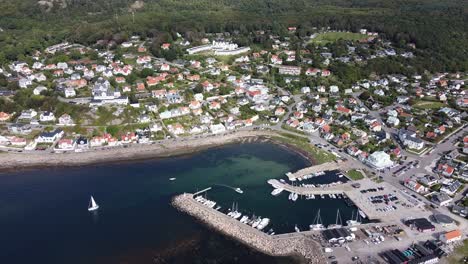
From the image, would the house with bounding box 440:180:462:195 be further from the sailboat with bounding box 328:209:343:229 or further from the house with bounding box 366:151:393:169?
the sailboat with bounding box 328:209:343:229

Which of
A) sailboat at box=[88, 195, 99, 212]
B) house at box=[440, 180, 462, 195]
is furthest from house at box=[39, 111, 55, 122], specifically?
house at box=[440, 180, 462, 195]

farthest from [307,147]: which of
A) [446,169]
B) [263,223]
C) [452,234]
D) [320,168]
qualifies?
[452,234]

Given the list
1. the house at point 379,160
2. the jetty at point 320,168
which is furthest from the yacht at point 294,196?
the house at point 379,160

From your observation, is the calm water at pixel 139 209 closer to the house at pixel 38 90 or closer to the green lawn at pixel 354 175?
the green lawn at pixel 354 175

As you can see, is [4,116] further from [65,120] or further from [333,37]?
[333,37]

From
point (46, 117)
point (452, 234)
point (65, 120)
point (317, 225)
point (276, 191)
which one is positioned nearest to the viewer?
point (452, 234)
